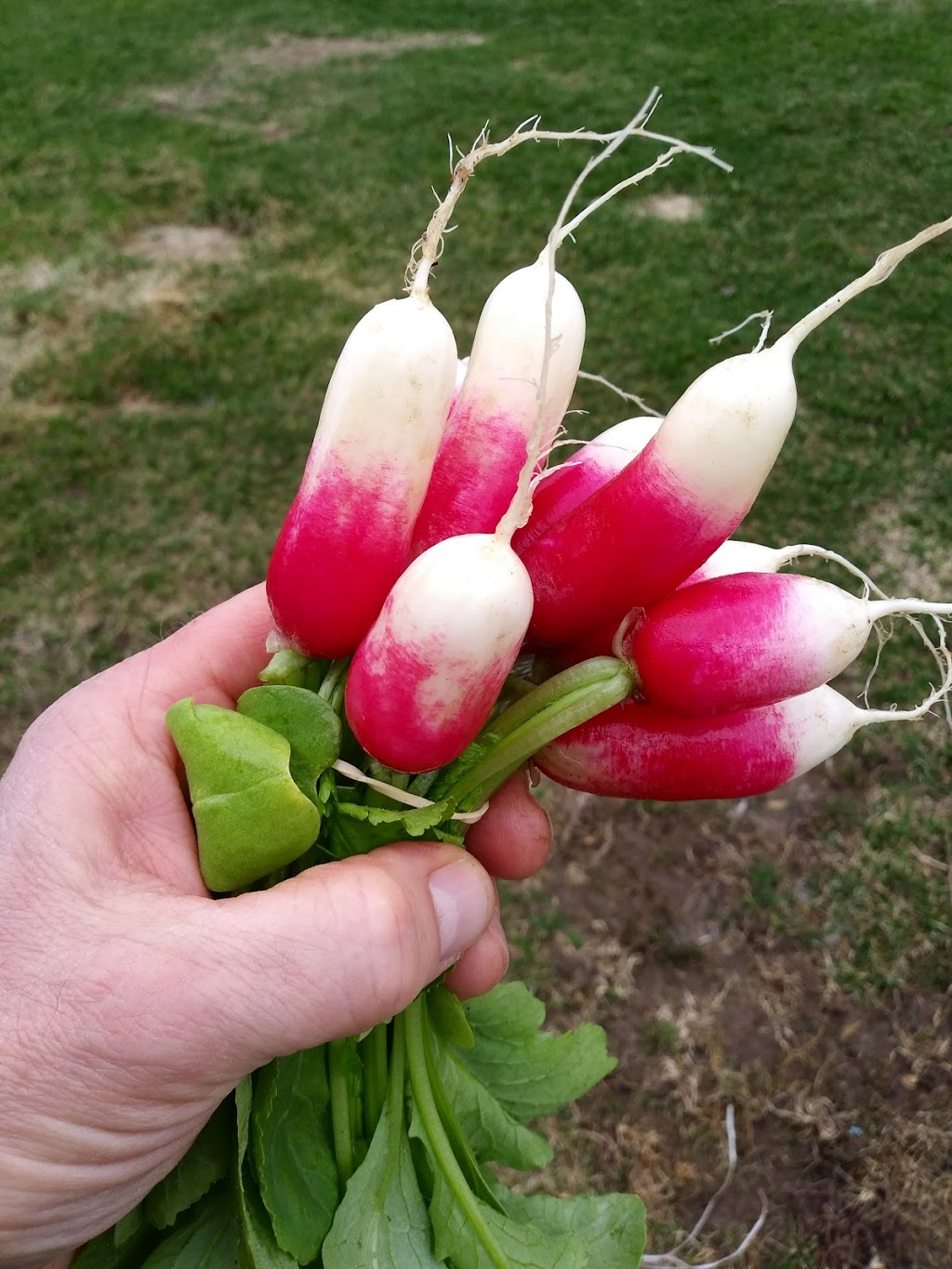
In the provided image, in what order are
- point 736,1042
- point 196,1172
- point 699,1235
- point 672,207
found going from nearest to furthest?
point 196,1172, point 699,1235, point 736,1042, point 672,207

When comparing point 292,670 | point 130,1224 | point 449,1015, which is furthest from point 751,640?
point 130,1224

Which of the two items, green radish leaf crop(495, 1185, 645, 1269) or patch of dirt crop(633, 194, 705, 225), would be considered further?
patch of dirt crop(633, 194, 705, 225)

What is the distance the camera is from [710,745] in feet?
4.43

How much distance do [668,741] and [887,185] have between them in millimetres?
5123

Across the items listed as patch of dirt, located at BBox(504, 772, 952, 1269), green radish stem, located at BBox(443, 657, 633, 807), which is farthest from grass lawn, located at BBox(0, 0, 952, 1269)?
green radish stem, located at BBox(443, 657, 633, 807)

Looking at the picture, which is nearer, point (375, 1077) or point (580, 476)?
point (580, 476)

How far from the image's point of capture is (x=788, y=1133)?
7.41ft

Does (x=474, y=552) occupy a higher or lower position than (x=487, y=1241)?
higher

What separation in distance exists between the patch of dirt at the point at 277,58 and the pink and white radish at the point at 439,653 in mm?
6825

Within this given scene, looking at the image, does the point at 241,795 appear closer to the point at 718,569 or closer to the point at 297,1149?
the point at 297,1149

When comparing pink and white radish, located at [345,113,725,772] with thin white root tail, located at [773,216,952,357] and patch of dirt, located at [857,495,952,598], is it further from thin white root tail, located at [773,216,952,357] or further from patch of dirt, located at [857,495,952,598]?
patch of dirt, located at [857,495,952,598]

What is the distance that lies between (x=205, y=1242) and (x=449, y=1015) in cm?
48

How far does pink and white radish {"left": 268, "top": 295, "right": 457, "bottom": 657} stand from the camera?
3.85 feet

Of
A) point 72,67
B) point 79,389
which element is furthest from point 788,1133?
point 72,67
